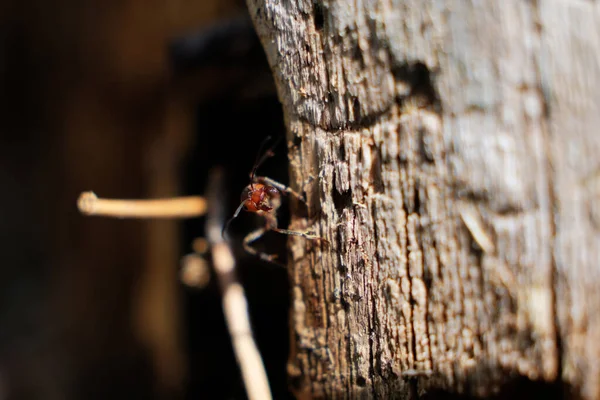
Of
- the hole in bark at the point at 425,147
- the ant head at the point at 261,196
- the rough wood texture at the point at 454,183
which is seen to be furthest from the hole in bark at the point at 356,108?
the ant head at the point at 261,196

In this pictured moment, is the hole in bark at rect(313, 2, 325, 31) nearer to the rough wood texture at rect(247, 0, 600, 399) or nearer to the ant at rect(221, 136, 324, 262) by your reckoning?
the rough wood texture at rect(247, 0, 600, 399)

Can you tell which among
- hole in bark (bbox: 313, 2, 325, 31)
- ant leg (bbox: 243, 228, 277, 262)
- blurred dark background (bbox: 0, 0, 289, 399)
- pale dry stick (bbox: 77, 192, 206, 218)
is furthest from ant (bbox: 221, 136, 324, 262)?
hole in bark (bbox: 313, 2, 325, 31)

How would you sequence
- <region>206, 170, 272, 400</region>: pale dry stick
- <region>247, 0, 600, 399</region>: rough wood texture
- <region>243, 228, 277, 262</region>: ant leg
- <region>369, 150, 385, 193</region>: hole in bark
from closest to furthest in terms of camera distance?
1. <region>247, 0, 600, 399</region>: rough wood texture
2. <region>369, 150, 385, 193</region>: hole in bark
3. <region>206, 170, 272, 400</region>: pale dry stick
4. <region>243, 228, 277, 262</region>: ant leg

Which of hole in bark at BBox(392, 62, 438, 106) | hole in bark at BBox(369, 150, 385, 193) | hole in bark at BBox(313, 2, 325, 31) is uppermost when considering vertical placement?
hole in bark at BBox(313, 2, 325, 31)

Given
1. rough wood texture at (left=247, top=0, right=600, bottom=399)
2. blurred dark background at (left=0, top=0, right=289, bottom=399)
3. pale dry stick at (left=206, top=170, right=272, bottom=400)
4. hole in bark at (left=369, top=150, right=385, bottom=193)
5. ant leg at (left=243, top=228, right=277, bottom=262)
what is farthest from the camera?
blurred dark background at (left=0, top=0, right=289, bottom=399)

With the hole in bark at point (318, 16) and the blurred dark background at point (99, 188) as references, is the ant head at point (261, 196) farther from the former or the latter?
the hole in bark at point (318, 16)

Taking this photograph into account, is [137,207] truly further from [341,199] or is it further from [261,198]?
[341,199]

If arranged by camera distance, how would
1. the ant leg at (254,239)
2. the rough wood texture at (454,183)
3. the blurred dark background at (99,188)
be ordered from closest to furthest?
the rough wood texture at (454,183) < the ant leg at (254,239) < the blurred dark background at (99,188)
